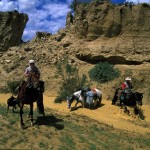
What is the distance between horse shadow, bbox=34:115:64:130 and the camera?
1327 cm

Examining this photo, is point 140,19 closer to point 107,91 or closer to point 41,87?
point 107,91

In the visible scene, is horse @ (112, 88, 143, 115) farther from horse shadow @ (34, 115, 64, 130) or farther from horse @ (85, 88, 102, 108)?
horse shadow @ (34, 115, 64, 130)

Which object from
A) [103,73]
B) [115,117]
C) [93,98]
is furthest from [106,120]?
[103,73]

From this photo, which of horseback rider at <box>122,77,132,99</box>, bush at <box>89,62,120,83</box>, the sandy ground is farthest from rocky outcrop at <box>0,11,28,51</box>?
horseback rider at <box>122,77,132,99</box>

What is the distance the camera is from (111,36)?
3005cm

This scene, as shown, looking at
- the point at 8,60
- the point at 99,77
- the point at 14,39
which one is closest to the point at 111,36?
the point at 99,77

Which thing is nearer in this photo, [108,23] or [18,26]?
[108,23]

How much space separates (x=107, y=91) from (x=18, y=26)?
51.8ft

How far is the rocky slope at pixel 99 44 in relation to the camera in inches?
1150

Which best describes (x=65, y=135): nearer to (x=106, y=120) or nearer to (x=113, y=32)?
(x=106, y=120)

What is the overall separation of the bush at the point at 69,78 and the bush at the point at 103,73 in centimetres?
102

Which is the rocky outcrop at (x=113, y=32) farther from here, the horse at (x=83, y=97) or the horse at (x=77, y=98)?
the horse at (x=77, y=98)

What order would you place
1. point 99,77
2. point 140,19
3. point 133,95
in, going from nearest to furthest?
1. point 133,95
2. point 99,77
3. point 140,19

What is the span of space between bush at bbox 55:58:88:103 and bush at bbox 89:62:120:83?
3.35 ft
